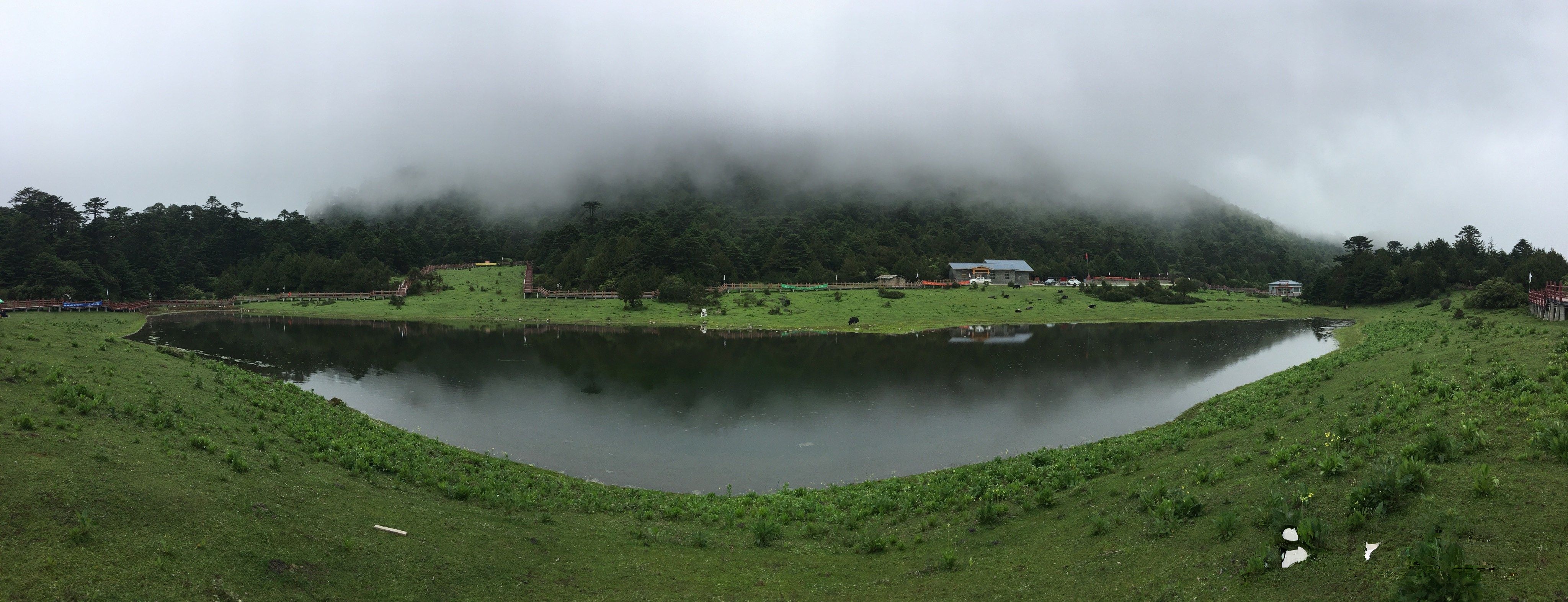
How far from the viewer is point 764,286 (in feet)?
365

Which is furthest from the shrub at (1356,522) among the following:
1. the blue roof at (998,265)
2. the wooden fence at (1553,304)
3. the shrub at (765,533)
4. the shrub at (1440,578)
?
the blue roof at (998,265)

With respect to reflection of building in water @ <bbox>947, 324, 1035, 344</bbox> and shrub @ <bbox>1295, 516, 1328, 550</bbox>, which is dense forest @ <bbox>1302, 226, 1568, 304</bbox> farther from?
shrub @ <bbox>1295, 516, 1328, 550</bbox>

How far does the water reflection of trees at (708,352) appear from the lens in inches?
1773

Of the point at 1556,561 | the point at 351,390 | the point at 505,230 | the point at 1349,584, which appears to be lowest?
the point at 351,390

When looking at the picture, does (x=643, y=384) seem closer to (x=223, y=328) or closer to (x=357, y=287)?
(x=223, y=328)

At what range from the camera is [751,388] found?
40.9 meters

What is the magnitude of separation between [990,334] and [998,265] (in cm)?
6455

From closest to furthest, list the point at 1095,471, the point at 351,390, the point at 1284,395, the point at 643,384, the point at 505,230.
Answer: the point at 1095,471 → the point at 1284,395 → the point at 351,390 → the point at 643,384 → the point at 505,230

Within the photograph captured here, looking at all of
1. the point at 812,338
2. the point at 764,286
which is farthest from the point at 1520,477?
the point at 764,286

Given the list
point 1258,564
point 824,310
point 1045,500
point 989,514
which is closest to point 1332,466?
point 1258,564

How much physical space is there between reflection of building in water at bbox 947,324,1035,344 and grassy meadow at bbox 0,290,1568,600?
43.8m

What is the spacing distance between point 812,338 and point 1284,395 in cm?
4686

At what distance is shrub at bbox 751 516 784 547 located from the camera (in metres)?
14.8

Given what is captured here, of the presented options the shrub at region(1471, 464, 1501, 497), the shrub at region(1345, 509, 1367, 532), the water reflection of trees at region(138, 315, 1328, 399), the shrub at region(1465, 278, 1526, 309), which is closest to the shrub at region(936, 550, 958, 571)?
the shrub at region(1345, 509, 1367, 532)
